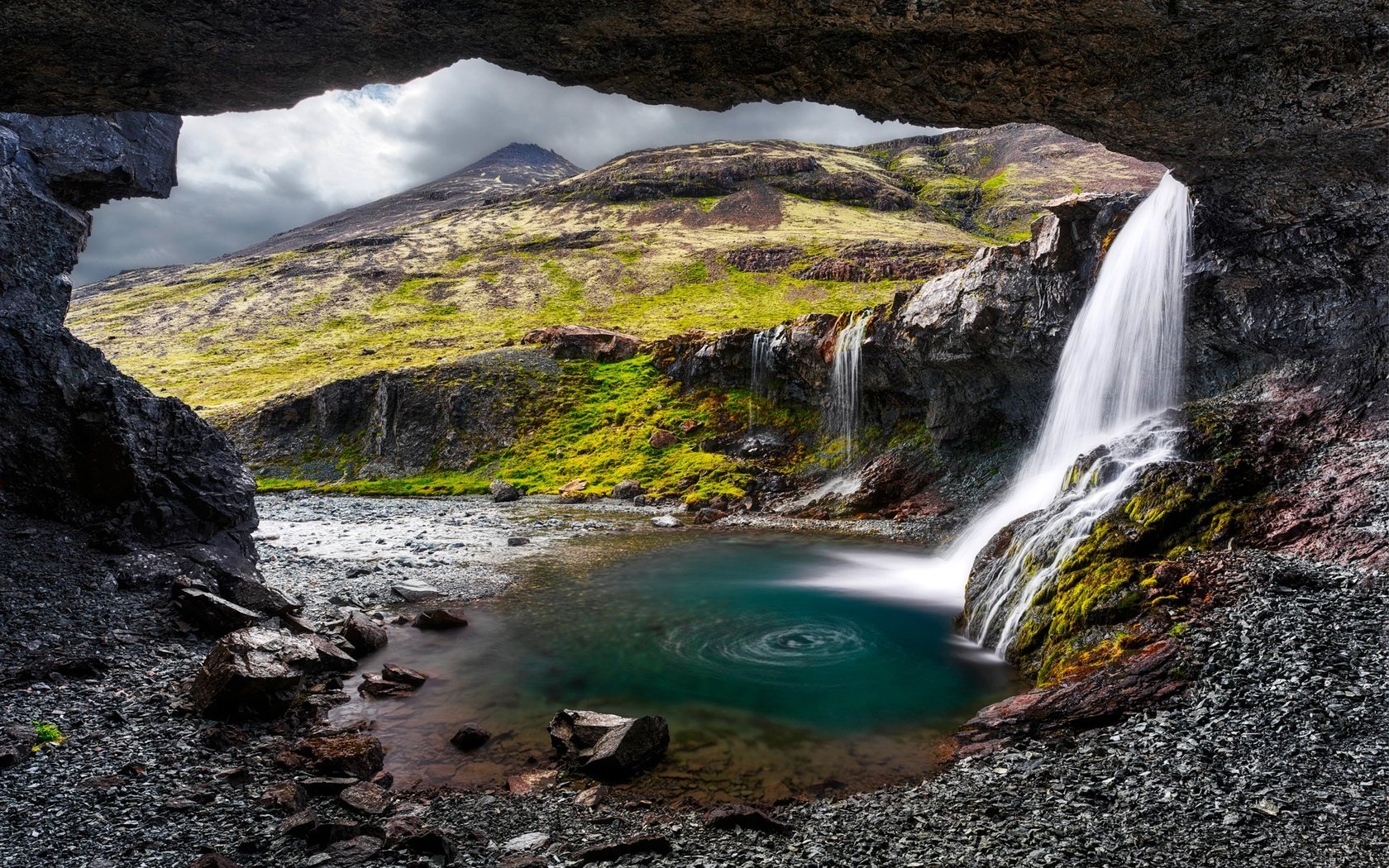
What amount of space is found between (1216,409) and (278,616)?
23669 mm

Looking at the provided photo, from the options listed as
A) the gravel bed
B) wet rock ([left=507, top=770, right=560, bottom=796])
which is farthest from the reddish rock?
wet rock ([left=507, top=770, right=560, bottom=796])

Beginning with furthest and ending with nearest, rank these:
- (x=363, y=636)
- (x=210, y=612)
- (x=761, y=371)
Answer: (x=761, y=371) < (x=363, y=636) < (x=210, y=612)

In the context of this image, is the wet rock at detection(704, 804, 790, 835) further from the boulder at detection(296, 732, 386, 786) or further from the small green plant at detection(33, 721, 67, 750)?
the small green plant at detection(33, 721, 67, 750)

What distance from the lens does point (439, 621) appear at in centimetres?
1681

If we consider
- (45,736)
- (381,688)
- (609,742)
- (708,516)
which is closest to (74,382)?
(45,736)

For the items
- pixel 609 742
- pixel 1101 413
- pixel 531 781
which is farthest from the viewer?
pixel 1101 413

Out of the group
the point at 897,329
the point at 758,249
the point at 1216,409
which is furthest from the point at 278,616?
the point at 758,249

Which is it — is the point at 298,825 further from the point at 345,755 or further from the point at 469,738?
the point at 469,738

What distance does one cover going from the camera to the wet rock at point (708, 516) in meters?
36.5

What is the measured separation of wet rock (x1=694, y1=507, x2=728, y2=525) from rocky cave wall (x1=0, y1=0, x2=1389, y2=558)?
25399 mm

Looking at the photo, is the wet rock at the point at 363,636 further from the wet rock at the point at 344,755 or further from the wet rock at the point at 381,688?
the wet rock at the point at 344,755

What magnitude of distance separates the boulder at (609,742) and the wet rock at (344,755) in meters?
2.48

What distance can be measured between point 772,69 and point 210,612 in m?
14.7

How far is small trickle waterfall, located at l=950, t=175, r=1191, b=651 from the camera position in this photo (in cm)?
1590
